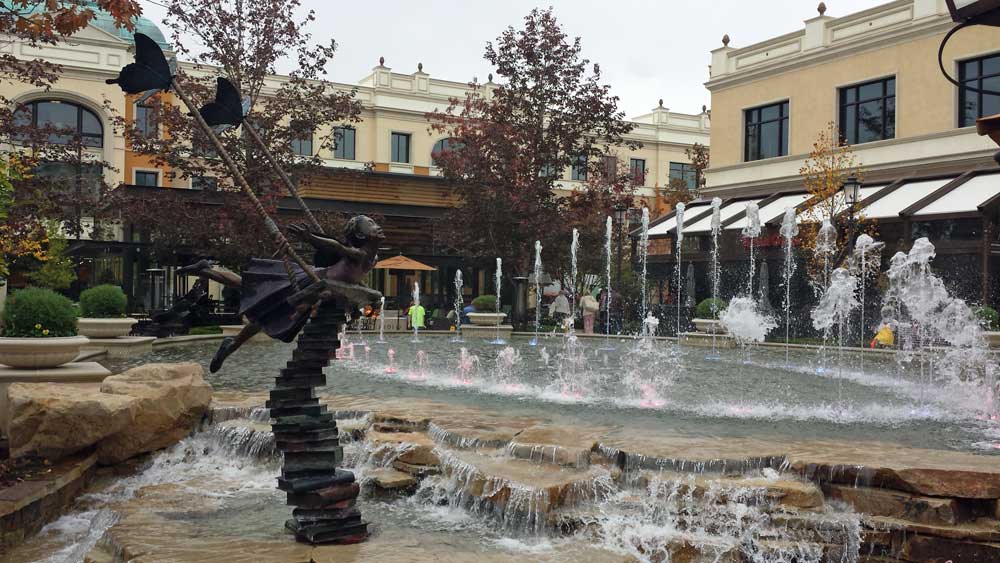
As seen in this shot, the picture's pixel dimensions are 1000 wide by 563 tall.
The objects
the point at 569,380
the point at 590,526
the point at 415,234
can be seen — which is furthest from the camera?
the point at 415,234

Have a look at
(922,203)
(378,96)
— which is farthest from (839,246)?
(378,96)

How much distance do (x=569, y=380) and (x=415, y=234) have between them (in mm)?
24689

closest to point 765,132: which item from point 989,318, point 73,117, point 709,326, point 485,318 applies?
point 709,326

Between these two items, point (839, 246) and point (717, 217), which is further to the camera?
point (717, 217)

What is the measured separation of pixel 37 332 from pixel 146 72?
5.61m

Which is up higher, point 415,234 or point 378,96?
point 378,96

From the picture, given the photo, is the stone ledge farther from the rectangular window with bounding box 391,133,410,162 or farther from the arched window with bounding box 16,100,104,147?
the rectangular window with bounding box 391,133,410,162

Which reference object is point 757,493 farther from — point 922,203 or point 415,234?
point 415,234

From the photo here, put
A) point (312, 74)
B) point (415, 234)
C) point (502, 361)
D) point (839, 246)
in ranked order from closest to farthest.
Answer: point (502, 361) → point (312, 74) → point (839, 246) → point (415, 234)

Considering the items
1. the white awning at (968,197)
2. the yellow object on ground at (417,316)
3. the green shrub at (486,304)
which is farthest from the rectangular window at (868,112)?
the yellow object on ground at (417,316)

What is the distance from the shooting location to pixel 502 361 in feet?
53.5

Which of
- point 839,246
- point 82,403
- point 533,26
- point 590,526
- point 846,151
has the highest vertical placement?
point 533,26

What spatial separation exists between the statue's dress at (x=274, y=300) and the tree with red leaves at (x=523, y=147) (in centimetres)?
2294

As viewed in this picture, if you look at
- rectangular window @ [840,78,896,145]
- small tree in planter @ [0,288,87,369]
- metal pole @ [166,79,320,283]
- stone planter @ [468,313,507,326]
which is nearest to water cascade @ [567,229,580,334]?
stone planter @ [468,313,507,326]
